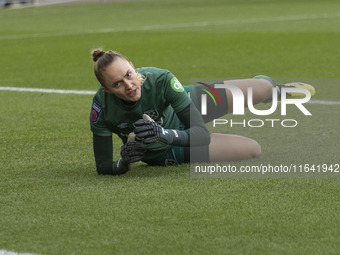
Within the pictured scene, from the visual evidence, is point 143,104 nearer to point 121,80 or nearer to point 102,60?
point 121,80

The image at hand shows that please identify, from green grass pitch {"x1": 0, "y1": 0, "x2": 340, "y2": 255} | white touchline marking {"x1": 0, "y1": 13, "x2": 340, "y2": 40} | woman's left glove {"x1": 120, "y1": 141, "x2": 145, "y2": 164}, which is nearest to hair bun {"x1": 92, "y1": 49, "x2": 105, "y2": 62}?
woman's left glove {"x1": 120, "y1": 141, "x2": 145, "y2": 164}

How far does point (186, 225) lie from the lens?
479 centimetres

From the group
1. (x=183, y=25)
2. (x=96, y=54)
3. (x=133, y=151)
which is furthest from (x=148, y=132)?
(x=183, y=25)

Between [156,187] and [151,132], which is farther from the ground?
[151,132]

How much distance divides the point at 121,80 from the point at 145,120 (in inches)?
12.3

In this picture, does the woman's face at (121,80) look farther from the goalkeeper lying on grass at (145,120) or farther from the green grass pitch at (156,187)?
the green grass pitch at (156,187)

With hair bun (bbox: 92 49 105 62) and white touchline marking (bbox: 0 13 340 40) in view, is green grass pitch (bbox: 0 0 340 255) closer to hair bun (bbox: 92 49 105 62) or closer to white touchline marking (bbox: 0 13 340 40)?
hair bun (bbox: 92 49 105 62)

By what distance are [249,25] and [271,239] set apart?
59.9 ft

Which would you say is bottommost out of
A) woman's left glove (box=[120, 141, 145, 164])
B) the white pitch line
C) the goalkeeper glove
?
the white pitch line

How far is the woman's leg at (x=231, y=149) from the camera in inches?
254

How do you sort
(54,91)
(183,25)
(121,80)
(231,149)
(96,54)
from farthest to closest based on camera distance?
(183,25) → (54,91) → (231,149) → (96,54) → (121,80)

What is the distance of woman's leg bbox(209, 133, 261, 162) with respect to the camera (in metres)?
6.45

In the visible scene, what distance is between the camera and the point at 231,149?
6.51 metres

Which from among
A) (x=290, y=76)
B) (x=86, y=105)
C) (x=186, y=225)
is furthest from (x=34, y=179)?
(x=290, y=76)
